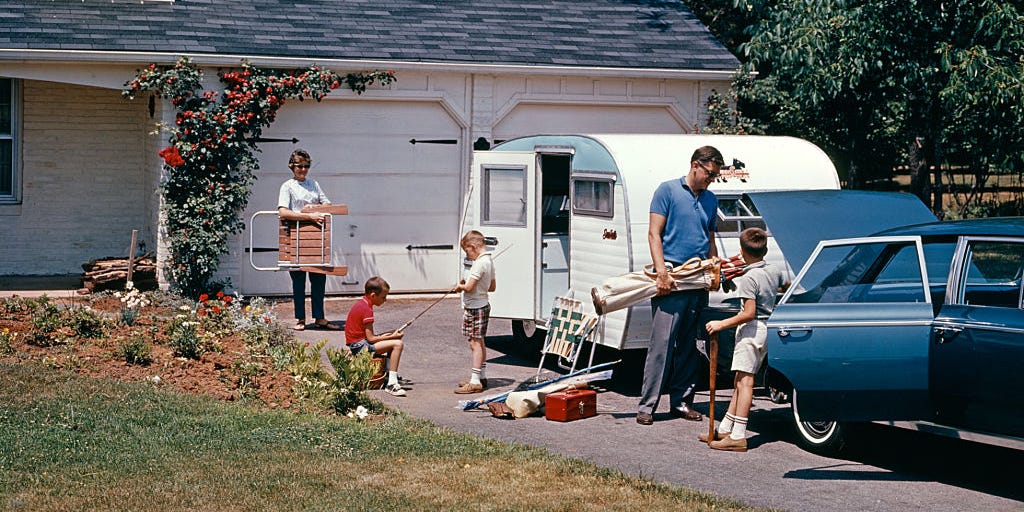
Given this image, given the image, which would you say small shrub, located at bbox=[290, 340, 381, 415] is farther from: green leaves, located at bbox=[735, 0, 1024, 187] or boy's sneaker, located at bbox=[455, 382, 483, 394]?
green leaves, located at bbox=[735, 0, 1024, 187]

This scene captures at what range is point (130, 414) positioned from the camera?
8562 mm

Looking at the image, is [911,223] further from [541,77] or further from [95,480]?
[541,77]

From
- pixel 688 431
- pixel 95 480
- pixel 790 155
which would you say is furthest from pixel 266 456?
pixel 790 155

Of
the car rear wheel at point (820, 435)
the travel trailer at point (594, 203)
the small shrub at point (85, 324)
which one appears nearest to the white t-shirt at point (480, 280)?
the travel trailer at point (594, 203)

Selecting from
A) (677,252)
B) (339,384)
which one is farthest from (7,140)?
(677,252)

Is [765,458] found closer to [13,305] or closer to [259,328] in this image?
[259,328]

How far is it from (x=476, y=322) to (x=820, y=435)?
10.0 ft

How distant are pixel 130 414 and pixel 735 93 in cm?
1049

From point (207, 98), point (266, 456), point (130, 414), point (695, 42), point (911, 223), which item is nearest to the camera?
point (266, 456)

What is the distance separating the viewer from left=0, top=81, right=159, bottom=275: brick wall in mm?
16031

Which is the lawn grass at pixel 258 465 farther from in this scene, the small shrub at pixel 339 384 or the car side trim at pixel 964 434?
the car side trim at pixel 964 434

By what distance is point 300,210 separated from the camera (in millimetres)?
12945

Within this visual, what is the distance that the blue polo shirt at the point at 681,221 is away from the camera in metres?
9.13

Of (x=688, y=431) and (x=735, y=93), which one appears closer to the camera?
(x=688, y=431)
